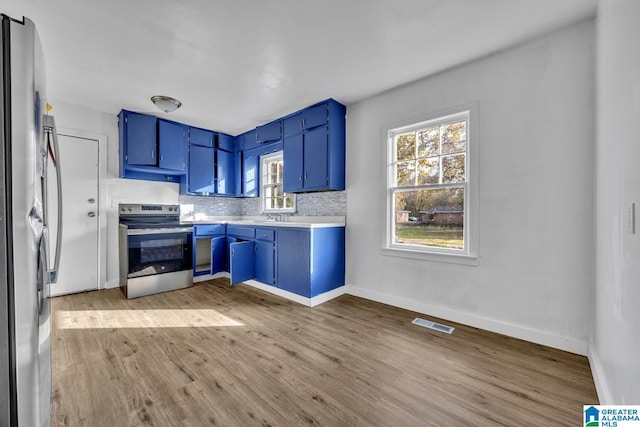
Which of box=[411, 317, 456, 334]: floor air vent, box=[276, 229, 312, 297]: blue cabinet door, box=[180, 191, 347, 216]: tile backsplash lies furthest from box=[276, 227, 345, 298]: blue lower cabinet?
A: box=[411, 317, 456, 334]: floor air vent

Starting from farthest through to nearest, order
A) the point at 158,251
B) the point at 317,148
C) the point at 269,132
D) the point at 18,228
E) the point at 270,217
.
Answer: the point at 270,217
the point at 269,132
the point at 158,251
the point at 317,148
the point at 18,228

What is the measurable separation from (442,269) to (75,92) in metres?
4.52

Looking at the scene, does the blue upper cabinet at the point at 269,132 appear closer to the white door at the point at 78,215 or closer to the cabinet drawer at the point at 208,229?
the cabinet drawer at the point at 208,229

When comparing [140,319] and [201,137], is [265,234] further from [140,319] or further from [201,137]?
[201,137]

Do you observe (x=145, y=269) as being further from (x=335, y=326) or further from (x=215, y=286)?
(x=335, y=326)

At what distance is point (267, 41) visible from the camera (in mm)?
2230

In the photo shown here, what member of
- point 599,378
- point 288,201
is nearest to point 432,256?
point 599,378

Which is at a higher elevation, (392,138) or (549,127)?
(392,138)

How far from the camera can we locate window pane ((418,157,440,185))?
2.82m

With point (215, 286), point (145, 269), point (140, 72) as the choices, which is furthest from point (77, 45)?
point (215, 286)

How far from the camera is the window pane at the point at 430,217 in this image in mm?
2676

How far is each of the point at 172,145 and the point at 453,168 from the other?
149 inches

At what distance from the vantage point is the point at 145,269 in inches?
135

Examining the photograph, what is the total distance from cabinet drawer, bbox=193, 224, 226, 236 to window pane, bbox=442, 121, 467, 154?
334cm
